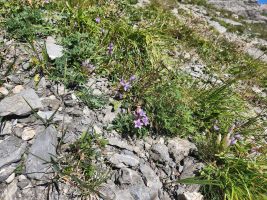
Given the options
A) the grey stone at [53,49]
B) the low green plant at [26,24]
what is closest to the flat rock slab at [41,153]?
the grey stone at [53,49]

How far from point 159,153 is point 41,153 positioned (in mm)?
1730

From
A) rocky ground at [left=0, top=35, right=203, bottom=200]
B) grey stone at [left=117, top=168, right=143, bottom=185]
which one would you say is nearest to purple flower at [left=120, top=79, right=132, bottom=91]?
rocky ground at [left=0, top=35, right=203, bottom=200]

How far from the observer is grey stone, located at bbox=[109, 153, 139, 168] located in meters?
4.28

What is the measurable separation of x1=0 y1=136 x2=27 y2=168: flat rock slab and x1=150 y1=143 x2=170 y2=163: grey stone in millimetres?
1830

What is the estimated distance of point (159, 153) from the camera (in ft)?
15.3

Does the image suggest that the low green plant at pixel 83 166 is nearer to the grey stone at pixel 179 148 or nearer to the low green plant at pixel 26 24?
the grey stone at pixel 179 148

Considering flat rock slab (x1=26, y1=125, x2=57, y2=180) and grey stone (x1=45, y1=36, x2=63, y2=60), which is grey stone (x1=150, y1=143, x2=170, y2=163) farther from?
grey stone (x1=45, y1=36, x2=63, y2=60)

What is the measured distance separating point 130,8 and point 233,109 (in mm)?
4330

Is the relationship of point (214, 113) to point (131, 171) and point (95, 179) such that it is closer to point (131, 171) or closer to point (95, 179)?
point (131, 171)

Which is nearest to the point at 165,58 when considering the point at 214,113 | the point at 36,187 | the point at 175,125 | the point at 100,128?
the point at 214,113

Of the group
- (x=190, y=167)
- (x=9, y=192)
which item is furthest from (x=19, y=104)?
(x=190, y=167)

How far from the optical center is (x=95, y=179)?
3914 mm

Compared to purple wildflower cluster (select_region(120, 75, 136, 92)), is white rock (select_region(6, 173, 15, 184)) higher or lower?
lower

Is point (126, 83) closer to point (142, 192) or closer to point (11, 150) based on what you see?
point (142, 192)
